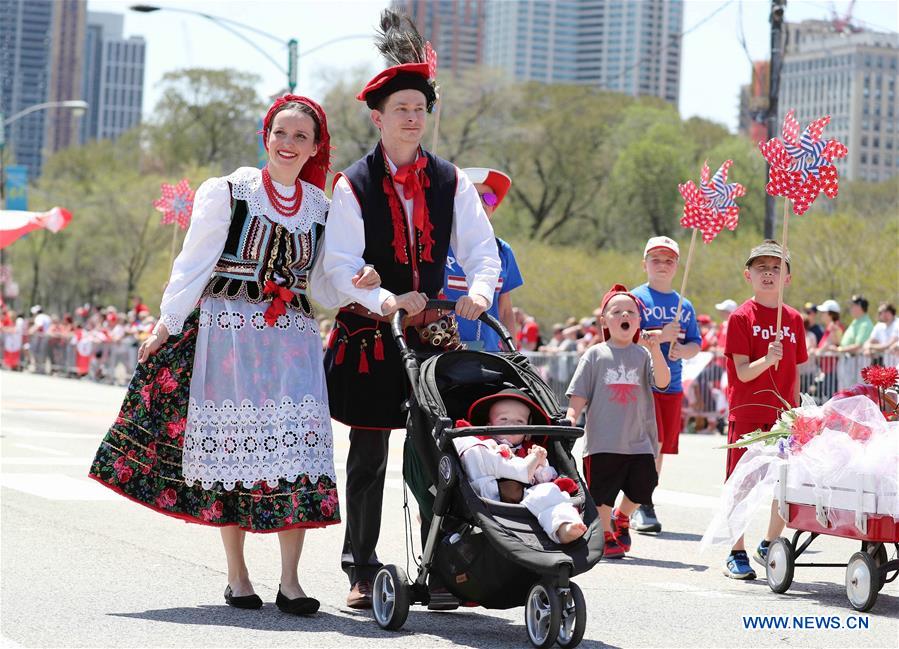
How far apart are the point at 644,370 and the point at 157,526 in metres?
3.28

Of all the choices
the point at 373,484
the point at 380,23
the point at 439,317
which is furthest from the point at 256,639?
the point at 380,23

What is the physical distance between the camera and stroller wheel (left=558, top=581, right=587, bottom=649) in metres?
5.15

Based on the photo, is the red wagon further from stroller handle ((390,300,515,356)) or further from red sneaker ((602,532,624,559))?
stroller handle ((390,300,515,356))

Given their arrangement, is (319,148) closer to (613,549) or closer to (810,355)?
(613,549)

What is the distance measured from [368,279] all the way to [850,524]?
2619 mm

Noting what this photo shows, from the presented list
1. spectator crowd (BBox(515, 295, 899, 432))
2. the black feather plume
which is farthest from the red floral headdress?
spectator crowd (BBox(515, 295, 899, 432))

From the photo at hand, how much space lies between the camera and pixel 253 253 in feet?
20.2

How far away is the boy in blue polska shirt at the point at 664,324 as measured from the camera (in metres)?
9.35

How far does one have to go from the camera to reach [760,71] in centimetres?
2180

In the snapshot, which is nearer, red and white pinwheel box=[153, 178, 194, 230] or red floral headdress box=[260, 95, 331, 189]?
red floral headdress box=[260, 95, 331, 189]

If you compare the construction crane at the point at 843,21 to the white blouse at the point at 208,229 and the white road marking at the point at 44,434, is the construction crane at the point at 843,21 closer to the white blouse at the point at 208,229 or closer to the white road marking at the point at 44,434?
the white road marking at the point at 44,434

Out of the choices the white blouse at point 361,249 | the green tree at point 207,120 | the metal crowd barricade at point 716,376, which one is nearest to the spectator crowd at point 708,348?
the metal crowd barricade at point 716,376

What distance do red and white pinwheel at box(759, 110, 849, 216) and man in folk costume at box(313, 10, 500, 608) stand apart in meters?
2.13

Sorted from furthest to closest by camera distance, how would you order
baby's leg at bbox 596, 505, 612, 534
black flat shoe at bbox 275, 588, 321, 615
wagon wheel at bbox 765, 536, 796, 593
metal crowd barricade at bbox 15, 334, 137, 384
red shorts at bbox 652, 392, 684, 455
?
1. metal crowd barricade at bbox 15, 334, 137, 384
2. red shorts at bbox 652, 392, 684, 455
3. baby's leg at bbox 596, 505, 612, 534
4. wagon wheel at bbox 765, 536, 796, 593
5. black flat shoe at bbox 275, 588, 321, 615
